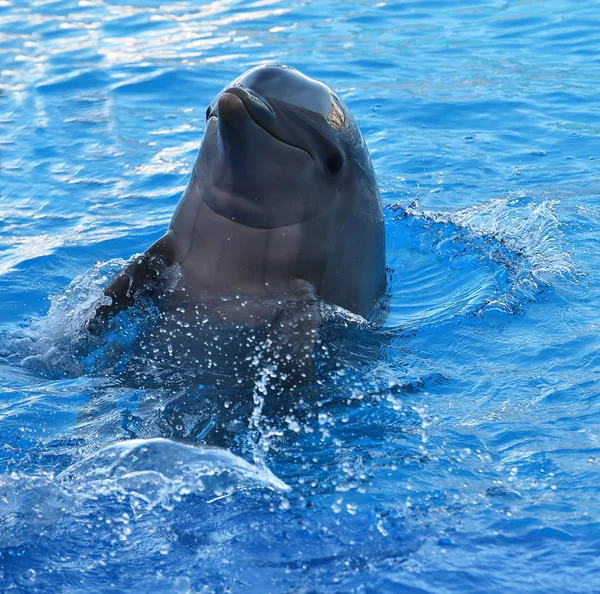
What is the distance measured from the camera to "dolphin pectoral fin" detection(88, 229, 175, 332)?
564cm

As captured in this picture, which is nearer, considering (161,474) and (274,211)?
(161,474)

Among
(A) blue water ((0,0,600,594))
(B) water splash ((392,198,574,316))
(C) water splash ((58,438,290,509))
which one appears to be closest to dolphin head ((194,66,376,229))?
(A) blue water ((0,0,600,594))

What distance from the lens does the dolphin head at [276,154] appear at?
524 cm

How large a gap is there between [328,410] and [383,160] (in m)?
5.47

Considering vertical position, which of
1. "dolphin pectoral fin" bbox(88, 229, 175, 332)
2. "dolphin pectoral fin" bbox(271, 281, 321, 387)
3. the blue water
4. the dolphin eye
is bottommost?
the blue water

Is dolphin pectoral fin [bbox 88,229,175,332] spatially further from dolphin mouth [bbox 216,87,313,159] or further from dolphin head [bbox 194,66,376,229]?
dolphin mouth [bbox 216,87,313,159]

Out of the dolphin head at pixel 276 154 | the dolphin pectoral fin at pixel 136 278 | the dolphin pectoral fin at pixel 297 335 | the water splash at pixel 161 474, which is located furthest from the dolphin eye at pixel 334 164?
the water splash at pixel 161 474

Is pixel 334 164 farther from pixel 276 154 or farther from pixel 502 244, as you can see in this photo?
pixel 502 244

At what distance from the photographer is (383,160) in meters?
10.1

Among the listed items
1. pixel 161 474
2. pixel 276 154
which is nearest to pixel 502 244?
pixel 276 154

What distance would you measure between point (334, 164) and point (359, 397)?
1.37 m

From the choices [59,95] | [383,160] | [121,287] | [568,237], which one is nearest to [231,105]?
[121,287]

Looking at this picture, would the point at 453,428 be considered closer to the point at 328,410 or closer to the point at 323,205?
the point at 328,410

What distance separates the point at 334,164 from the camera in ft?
18.3
